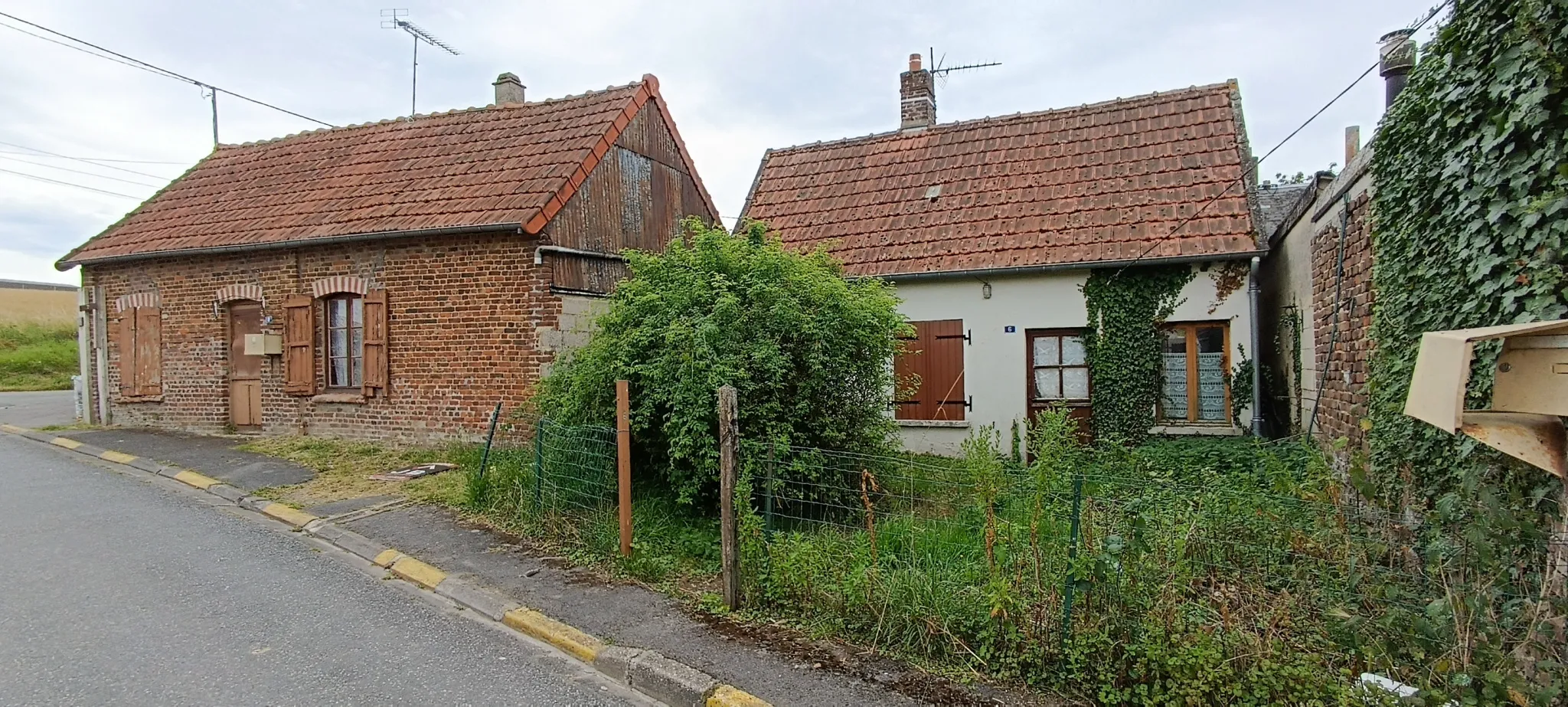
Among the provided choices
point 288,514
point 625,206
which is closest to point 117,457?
point 288,514

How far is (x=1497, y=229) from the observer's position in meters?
3.88

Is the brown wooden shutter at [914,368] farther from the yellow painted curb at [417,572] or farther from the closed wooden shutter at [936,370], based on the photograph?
the yellow painted curb at [417,572]

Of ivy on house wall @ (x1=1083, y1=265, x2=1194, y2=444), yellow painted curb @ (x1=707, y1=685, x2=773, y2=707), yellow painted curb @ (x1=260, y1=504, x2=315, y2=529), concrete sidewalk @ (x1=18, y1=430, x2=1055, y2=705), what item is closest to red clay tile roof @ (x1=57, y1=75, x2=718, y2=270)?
yellow painted curb @ (x1=260, y1=504, x2=315, y2=529)

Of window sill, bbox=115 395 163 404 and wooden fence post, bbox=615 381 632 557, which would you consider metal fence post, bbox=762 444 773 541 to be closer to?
wooden fence post, bbox=615 381 632 557

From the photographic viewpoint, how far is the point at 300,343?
474 inches

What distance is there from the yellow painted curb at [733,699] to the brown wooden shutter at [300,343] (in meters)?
10.3

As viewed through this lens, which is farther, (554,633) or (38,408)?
(38,408)

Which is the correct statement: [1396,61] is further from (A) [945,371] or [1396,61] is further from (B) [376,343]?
(B) [376,343]

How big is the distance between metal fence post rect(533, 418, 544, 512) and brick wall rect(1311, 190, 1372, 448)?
6.53 metres

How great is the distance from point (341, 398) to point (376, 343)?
1093 millimetres

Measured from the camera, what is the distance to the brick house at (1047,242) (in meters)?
9.98

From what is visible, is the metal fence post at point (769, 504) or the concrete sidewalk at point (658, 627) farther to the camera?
the metal fence post at point (769, 504)

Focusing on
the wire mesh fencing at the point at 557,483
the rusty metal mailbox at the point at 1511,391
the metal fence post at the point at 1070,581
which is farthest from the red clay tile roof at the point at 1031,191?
the rusty metal mailbox at the point at 1511,391

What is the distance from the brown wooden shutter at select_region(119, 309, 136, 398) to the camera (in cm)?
1366
